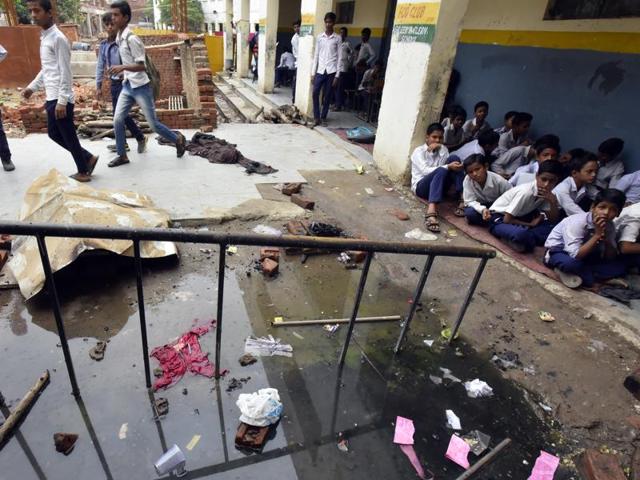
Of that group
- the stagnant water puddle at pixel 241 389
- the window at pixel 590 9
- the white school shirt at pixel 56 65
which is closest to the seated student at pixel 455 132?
the window at pixel 590 9

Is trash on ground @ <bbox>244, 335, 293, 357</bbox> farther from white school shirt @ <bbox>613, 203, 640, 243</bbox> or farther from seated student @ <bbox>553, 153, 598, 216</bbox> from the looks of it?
seated student @ <bbox>553, 153, 598, 216</bbox>

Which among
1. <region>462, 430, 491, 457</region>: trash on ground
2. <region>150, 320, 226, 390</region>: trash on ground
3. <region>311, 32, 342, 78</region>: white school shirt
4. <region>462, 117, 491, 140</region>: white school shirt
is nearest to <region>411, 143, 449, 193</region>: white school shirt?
<region>462, 117, 491, 140</region>: white school shirt

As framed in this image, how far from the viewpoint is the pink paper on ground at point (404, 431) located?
2.01 metres

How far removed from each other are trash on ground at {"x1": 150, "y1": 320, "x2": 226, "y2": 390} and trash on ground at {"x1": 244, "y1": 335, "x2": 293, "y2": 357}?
265 millimetres

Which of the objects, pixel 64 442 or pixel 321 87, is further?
pixel 321 87

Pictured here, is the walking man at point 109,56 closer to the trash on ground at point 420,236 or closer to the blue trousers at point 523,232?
the trash on ground at point 420,236

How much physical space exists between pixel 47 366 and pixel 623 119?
19.4 ft

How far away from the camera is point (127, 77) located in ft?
15.5

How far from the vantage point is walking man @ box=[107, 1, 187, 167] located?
177 inches

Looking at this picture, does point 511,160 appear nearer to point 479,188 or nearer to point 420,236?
point 479,188

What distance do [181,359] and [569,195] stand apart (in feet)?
13.4

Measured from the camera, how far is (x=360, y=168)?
19.5 feet

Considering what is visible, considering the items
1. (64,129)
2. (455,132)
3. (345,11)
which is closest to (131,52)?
(64,129)

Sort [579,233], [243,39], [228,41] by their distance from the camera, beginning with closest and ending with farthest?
[579,233] < [243,39] < [228,41]
